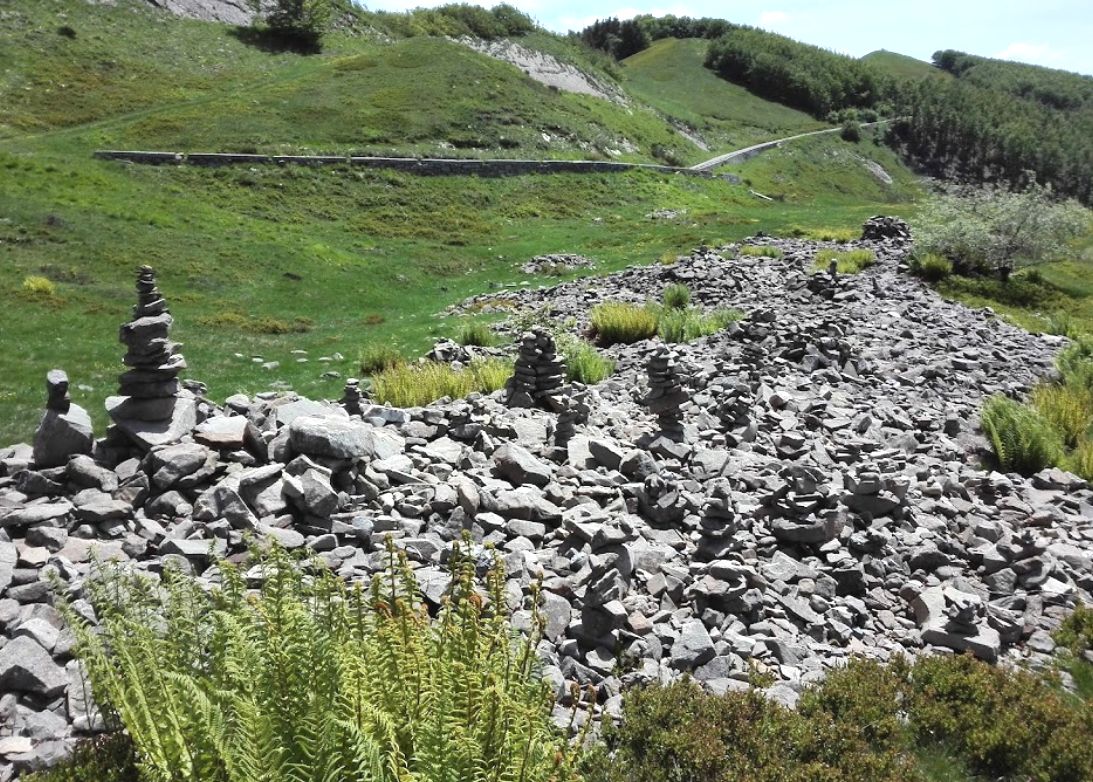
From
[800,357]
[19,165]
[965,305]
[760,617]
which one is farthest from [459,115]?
[760,617]

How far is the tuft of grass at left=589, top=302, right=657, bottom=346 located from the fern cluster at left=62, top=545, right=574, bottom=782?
1693cm

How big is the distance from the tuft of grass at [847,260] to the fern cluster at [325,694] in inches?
1064

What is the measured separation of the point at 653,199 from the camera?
64.5 m

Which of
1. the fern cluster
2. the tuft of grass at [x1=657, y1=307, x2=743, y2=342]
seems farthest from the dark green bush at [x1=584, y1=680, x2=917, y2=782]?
the tuft of grass at [x1=657, y1=307, x2=743, y2=342]

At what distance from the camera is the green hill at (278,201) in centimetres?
2236

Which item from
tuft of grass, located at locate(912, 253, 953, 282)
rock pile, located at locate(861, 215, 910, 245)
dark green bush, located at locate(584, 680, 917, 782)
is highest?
rock pile, located at locate(861, 215, 910, 245)

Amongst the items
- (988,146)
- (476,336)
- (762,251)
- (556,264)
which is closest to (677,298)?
(476,336)

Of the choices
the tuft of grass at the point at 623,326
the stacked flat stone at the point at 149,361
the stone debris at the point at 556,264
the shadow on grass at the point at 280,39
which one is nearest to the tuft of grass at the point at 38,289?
the stacked flat stone at the point at 149,361

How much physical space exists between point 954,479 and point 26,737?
13.1m

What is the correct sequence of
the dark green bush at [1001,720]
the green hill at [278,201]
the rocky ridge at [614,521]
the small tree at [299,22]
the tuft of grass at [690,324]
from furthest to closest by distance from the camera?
the small tree at [299,22]
the green hill at [278,201]
the tuft of grass at [690,324]
the rocky ridge at [614,521]
the dark green bush at [1001,720]

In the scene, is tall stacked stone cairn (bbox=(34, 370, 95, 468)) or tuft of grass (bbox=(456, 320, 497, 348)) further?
tuft of grass (bbox=(456, 320, 497, 348))

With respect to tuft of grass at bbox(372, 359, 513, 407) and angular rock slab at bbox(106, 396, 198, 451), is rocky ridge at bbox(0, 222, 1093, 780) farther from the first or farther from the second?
tuft of grass at bbox(372, 359, 513, 407)

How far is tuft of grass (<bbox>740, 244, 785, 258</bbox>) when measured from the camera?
32.9 m

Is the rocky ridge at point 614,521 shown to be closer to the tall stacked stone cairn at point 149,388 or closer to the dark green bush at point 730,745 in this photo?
the tall stacked stone cairn at point 149,388
